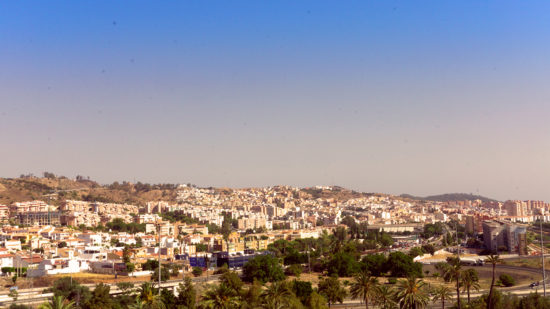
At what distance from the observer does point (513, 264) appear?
4822 centimetres

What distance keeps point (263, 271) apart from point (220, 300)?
61.7ft

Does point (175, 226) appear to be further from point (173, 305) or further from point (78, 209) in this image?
point (173, 305)

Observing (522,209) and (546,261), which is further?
(522,209)

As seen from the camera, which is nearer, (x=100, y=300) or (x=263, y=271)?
(x=100, y=300)

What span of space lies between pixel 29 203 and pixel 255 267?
5513 centimetres

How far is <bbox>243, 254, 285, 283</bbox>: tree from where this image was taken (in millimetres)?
38062

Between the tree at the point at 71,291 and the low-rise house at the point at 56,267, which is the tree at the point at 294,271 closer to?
the low-rise house at the point at 56,267

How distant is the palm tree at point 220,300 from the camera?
19719 mm

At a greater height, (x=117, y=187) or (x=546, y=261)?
(x=117, y=187)

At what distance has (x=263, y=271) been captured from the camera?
38.3 metres

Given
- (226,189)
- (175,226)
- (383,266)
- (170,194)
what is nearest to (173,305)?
(383,266)

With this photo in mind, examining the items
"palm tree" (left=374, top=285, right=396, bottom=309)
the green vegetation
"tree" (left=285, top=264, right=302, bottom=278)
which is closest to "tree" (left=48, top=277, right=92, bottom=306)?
the green vegetation

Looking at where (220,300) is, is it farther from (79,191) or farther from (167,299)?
(79,191)

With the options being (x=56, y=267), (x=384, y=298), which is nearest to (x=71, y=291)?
(x=56, y=267)
